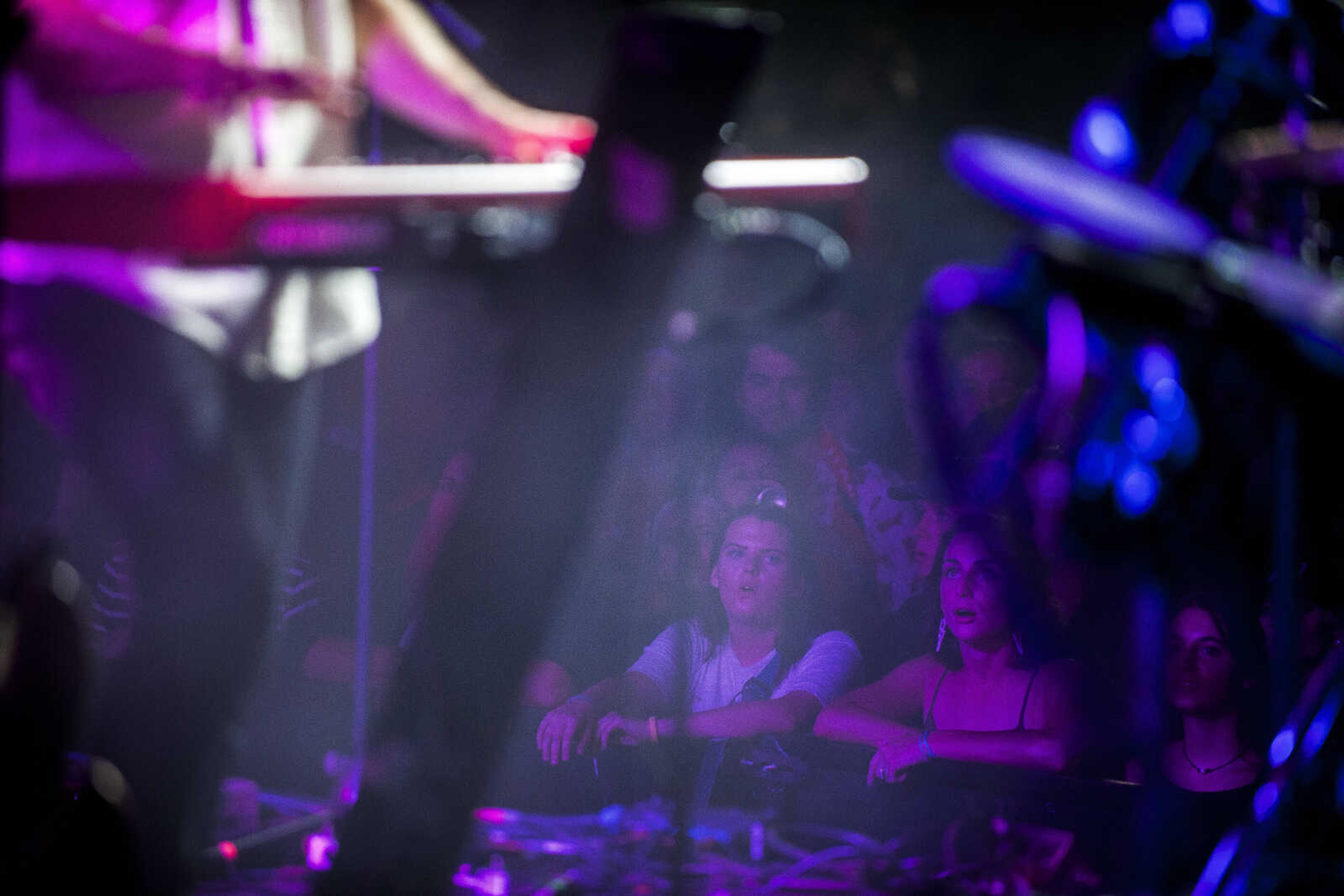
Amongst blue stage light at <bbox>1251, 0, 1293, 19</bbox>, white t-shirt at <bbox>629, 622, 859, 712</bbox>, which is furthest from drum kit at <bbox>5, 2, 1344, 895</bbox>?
white t-shirt at <bbox>629, 622, 859, 712</bbox>

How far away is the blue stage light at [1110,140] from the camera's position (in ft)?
3.44

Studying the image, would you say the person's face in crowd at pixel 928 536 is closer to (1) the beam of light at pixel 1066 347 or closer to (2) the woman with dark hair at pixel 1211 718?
(2) the woman with dark hair at pixel 1211 718

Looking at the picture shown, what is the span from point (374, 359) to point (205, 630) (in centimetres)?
147

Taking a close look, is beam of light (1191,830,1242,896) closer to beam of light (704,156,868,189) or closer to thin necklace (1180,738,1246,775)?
beam of light (704,156,868,189)

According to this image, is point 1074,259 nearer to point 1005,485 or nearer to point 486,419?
point 1005,485

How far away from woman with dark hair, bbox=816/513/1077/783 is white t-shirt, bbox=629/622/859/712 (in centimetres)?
6

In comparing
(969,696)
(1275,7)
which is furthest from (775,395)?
(1275,7)

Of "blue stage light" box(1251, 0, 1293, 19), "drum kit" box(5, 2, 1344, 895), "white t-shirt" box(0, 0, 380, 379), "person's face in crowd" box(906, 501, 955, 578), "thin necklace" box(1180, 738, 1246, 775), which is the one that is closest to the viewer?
"drum kit" box(5, 2, 1344, 895)

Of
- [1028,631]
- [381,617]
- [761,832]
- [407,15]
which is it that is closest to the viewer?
[407,15]

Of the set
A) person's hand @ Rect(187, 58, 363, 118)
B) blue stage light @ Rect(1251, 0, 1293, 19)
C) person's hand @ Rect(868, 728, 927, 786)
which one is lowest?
person's hand @ Rect(868, 728, 927, 786)

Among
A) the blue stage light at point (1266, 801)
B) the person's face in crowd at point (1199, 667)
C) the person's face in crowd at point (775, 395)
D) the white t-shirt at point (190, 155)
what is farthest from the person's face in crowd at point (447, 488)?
the blue stage light at point (1266, 801)

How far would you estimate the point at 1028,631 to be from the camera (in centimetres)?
169

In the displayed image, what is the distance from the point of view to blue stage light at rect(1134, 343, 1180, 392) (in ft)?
3.01

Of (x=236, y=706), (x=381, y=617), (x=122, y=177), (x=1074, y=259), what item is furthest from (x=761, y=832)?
(x=122, y=177)
